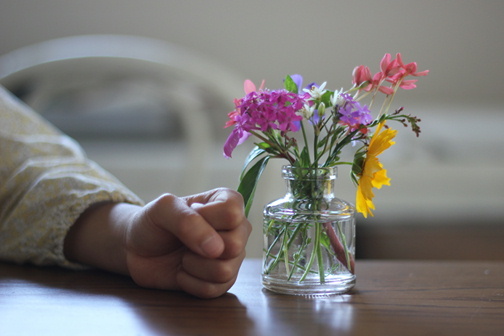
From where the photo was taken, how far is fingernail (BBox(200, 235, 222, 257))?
55 centimetres

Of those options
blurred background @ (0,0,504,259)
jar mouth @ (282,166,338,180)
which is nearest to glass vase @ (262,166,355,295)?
jar mouth @ (282,166,338,180)

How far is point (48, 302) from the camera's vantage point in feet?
1.87

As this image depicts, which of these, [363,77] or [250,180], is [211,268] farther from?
[363,77]

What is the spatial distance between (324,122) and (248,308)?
0.55ft

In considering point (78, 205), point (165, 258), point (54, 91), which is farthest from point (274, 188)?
point (165, 258)

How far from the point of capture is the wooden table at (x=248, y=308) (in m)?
0.49

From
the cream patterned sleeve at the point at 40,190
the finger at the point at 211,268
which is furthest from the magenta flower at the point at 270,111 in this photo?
the cream patterned sleeve at the point at 40,190

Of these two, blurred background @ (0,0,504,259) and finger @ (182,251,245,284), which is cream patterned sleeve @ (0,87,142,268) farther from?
blurred background @ (0,0,504,259)

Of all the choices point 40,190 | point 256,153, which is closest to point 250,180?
point 256,153

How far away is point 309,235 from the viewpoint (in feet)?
1.93

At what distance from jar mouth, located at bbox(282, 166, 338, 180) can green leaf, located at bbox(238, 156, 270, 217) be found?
0.02 m

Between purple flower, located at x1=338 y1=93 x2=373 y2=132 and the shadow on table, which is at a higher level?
purple flower, located at x1=338 y1=93 x2=373 y2=132

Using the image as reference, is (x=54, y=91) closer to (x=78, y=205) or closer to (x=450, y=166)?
(x=78, y=205)

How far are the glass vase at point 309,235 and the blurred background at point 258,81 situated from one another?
2.84ft
